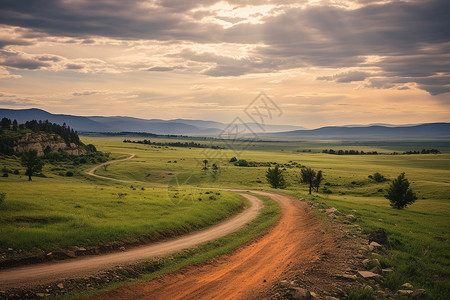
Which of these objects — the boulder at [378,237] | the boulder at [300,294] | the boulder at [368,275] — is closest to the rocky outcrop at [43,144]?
the boulder at [378,237]

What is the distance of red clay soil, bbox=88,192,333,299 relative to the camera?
1390cm

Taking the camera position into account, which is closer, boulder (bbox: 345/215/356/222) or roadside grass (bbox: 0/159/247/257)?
roadside grass (bbox: 0/159/247/257)

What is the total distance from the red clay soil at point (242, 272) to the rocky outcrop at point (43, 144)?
14407 cm

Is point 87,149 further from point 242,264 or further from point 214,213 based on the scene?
point 242,264

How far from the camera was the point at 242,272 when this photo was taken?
16.5 m

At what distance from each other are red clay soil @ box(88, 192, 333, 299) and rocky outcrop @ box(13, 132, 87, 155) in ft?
473

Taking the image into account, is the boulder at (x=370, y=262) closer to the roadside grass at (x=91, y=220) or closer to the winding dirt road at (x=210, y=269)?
the winding dirt road at (x=210, y=269)

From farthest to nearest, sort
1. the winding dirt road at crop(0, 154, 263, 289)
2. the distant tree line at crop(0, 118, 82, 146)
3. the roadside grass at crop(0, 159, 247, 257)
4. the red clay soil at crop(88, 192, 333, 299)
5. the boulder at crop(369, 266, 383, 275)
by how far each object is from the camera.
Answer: the distant tree line at crop(0, 118, 82, 146) < the roadside grass at crop(0, 159, 247, 257) < the boulder at crop(369, 266, 383, 275) < the winding dirt road at crop(0, 154, 263, 289) < the red clay soil at crop(88, 192, 333, 299)

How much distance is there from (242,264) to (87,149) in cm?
16577

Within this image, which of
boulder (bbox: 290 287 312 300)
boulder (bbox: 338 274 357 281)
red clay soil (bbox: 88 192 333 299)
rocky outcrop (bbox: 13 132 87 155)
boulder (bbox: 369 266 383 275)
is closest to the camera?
boulder (bbox: 290 287 312 300)

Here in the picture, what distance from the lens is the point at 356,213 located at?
32.1m

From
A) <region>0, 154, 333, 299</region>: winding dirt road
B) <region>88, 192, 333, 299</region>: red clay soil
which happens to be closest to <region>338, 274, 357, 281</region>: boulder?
<region>88, 192, 333, 299</region>: red clay soil

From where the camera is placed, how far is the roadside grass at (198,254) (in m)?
15.1

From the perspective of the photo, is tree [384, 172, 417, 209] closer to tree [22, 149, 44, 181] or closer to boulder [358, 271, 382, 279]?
boulder [358, 271, 382, 279]
